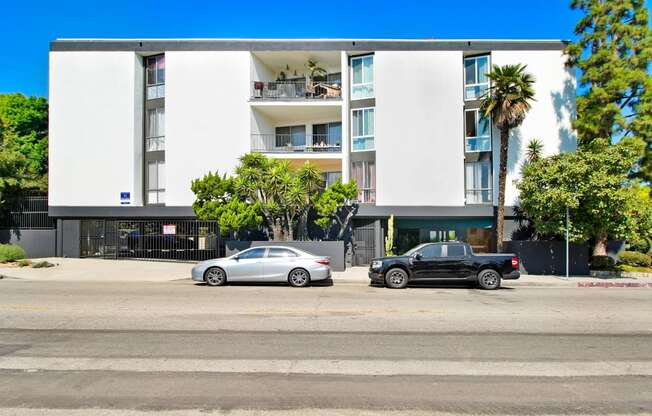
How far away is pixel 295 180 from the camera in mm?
19828

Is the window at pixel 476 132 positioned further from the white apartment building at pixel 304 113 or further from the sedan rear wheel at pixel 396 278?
the sedan rear wheel at pixel 396 278

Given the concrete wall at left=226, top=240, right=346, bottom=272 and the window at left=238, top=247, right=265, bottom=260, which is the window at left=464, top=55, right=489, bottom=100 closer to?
the concrete wall at left=226, top=240, right=346, bottom=272

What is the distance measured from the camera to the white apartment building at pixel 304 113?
73.9 feet

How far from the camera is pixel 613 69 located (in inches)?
808

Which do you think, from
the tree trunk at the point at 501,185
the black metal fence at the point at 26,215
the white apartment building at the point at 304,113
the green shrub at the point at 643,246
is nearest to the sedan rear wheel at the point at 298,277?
the white apartment building at the point at 304,113

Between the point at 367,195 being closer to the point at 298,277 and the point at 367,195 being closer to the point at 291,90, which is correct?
the point at 291,90

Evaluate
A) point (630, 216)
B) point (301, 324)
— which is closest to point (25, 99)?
point (301, 324)

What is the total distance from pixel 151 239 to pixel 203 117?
6.93 metres

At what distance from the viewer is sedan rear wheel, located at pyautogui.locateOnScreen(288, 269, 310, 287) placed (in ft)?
49.3

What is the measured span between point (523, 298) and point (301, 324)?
24.1ft

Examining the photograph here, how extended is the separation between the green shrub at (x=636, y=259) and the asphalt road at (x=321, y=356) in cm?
1237

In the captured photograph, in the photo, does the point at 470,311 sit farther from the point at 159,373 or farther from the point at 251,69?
the point at 251,69

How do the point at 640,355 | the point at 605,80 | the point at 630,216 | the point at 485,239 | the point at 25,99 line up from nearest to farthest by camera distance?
the point at 640,355 → the point at 630,216 → the point at 605,80 → the point at 485,239 → the point at 25,99

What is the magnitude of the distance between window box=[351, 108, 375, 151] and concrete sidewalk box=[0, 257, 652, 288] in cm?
639
